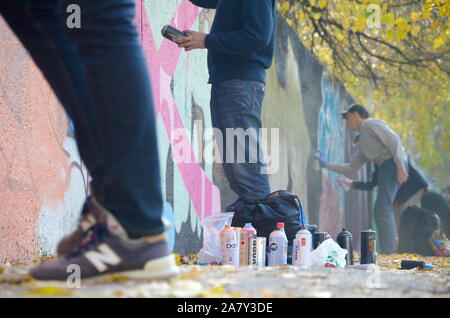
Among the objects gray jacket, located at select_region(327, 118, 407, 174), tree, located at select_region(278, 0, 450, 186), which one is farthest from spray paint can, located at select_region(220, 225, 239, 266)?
gray jacket, located at select_region(327, 118, 407, 174)

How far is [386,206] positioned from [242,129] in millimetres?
4302

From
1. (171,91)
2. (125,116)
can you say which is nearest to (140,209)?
(125,116)

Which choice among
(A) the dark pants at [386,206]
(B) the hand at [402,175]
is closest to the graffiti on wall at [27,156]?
(A) the dark pants at [386,206]

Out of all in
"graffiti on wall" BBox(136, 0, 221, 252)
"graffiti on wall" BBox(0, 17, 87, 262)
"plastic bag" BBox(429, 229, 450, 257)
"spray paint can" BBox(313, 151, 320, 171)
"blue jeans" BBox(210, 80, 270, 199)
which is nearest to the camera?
"graffiti on wall" BBox(0, 17, 87, 262)

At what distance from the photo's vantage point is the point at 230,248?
3396 mm

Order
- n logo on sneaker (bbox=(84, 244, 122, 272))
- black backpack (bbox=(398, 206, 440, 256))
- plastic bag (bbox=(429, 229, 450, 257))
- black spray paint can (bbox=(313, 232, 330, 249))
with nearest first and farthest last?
n logo on sneaker (bbox=(84, 244, 122, 272)), black spray paint can (bbox=(313, 232, 330, 249)), plastic bag (bbox=(429, 229, 450, 257)), black backpack (bbox=(398, 206, 440, 256))

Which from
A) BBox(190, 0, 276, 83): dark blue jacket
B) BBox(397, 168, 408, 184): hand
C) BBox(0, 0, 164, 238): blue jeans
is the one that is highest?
BBox(190, 0, 276, 83): dark blue jacket

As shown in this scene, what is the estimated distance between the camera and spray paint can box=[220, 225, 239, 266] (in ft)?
11.1

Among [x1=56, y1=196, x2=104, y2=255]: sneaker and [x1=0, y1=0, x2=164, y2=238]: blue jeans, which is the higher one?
[x1=0, y1=0, x2=164, y2=238]: blue jeans

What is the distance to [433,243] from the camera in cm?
751

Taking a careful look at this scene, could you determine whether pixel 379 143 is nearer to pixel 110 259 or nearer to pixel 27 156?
pixel 27 156

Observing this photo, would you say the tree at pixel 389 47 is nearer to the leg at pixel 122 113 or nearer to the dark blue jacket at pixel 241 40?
the dark blue jacket at pixel 241 40

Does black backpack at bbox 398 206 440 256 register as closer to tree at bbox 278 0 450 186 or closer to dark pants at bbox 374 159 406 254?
dark pants at bbox 374 159 406 254

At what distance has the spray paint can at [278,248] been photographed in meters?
3.49
